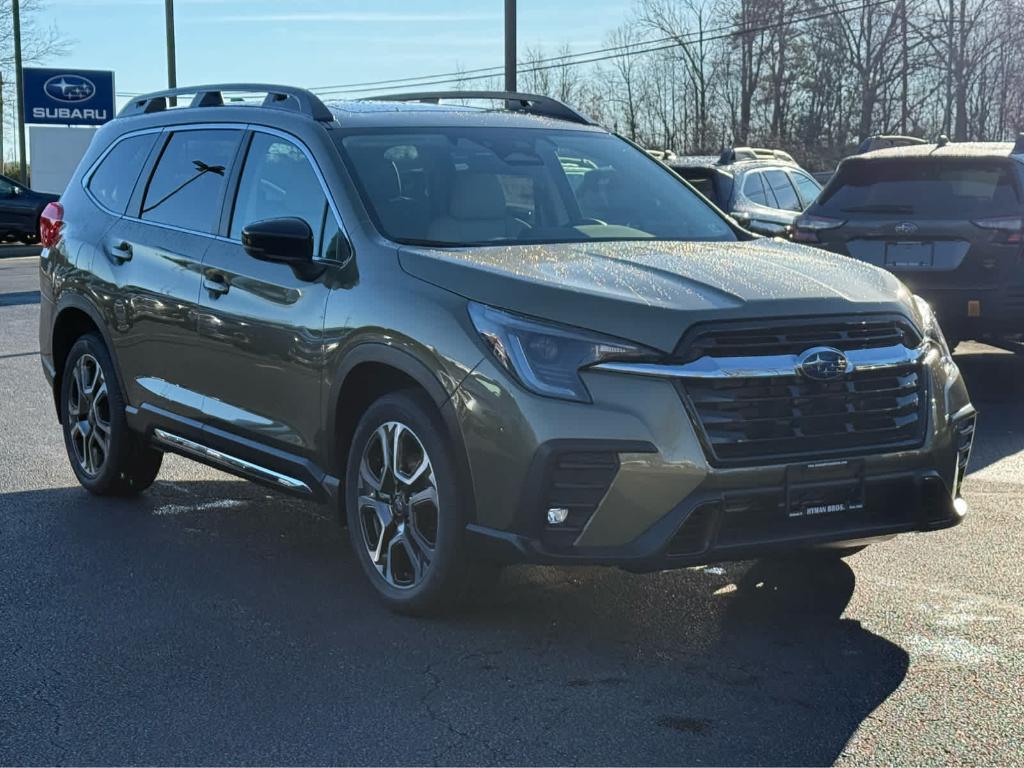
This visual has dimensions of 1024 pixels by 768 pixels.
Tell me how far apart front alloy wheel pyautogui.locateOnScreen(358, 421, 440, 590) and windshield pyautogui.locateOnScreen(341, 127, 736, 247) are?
2.51 ft

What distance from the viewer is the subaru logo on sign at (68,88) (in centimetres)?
3981

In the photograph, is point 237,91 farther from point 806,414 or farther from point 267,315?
point 806,414

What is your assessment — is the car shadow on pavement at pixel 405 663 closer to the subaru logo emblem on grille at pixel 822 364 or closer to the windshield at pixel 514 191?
the subaru logo emblem on grille at pixel 822 364

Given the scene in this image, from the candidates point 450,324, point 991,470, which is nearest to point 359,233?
point 450,324

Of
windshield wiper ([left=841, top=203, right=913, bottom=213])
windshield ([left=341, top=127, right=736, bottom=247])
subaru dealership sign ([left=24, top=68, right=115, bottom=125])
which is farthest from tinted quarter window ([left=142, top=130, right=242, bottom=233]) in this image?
Result: subaru dealership sign ([left=24, top=68, right=115, bottom=125])

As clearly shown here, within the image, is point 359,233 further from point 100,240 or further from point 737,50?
point 737,50

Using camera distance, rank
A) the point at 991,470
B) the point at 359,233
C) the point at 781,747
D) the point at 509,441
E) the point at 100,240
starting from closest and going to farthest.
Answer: the point at 781,747 → the point at 509,441 → the point at 359,233 → the point at 100,240 → the point at 991,470

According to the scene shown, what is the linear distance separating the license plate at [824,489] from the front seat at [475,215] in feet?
5.16

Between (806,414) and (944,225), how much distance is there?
584 centimetres

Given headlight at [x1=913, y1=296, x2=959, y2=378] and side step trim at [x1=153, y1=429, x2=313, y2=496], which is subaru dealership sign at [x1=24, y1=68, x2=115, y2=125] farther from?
headlight at [x1=913, y1=296, x2=959, y2=378]

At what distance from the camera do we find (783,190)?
53.4 feet

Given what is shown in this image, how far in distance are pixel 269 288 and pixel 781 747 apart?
9.10 feet

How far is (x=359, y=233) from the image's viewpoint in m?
5.39

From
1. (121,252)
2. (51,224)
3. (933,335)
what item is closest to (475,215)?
(933,335)
